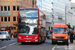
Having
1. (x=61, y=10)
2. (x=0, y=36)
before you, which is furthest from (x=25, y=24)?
(x=61, y=10)

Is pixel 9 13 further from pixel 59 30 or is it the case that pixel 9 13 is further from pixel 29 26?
pixel 29 26

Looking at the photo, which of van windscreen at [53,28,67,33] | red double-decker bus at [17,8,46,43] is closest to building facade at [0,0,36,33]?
van windscreen at [53,28,67,33]

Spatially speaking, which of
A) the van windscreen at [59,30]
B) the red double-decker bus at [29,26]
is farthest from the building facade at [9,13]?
the red double-decker bus at [29,26]

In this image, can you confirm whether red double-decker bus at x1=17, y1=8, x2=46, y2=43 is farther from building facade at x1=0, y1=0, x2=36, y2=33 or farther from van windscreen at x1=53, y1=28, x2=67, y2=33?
building facade at x1=0, y1=0, x2=36, y2=33

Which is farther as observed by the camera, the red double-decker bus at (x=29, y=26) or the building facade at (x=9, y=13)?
the building facade at (x=9, y=13)

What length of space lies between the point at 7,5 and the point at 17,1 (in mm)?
3517

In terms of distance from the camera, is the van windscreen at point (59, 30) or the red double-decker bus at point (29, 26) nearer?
the red double-decker bus at point (29, 26)

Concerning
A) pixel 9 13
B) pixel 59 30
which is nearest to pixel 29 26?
pixel 59 30

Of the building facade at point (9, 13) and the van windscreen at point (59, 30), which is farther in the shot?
the building facade at point (9, 13)

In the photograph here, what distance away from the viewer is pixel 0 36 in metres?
37.0

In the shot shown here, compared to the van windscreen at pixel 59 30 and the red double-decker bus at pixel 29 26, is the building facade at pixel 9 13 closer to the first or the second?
the van windscreen at pixel 59 30

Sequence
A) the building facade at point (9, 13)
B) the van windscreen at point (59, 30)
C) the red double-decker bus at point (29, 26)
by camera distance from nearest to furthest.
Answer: the red double-decker bus at point (29, 26)
the van windscreen at point (59, 30)
the building facade at point (9, 13)

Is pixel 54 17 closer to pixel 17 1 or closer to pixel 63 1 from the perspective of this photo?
pixel 63 1

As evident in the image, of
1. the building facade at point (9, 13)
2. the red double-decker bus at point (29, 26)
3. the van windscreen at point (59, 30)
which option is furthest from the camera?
the building facade at point (9, 13)
